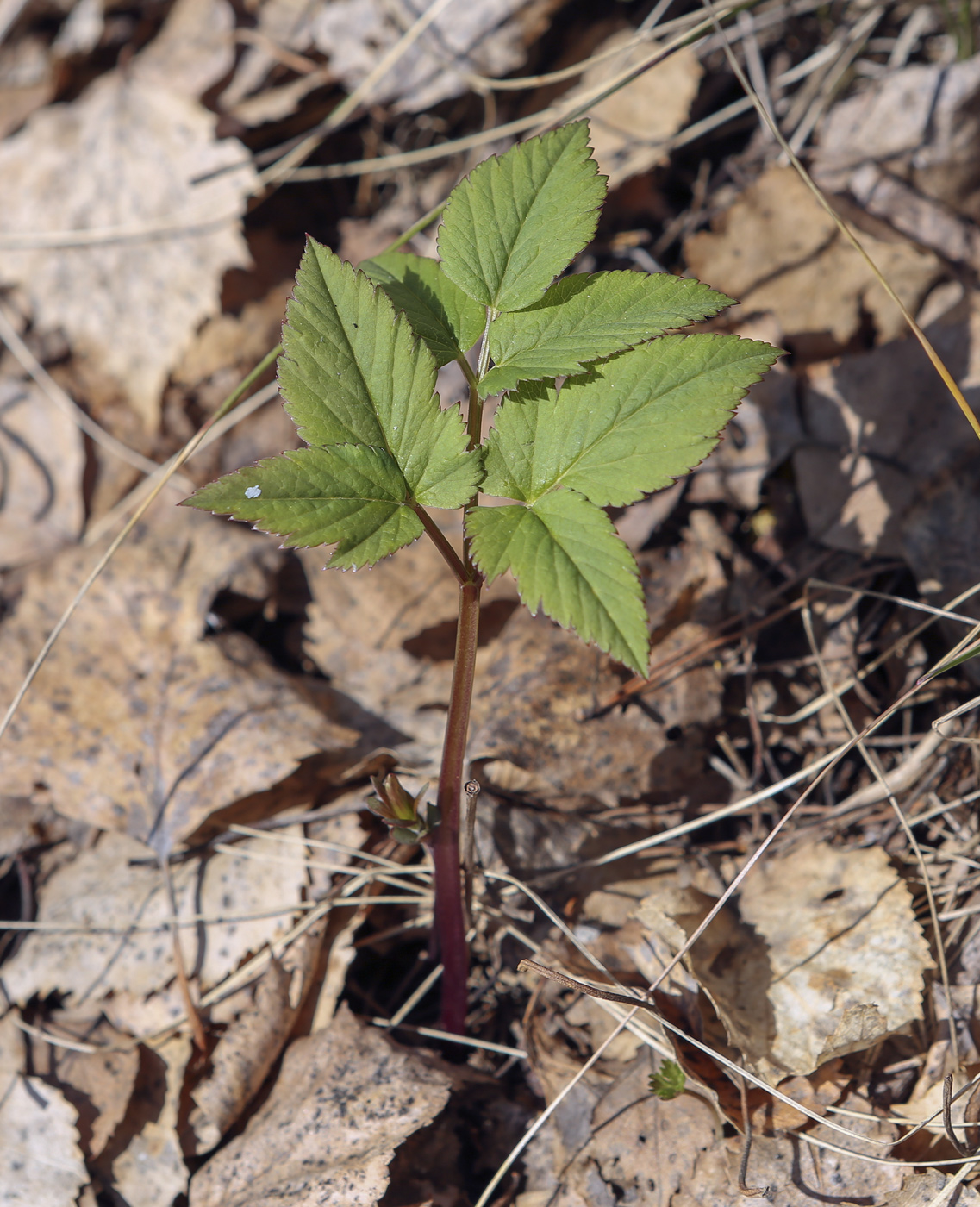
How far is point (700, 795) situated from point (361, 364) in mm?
1329

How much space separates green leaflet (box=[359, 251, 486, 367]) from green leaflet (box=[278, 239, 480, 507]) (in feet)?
0.24

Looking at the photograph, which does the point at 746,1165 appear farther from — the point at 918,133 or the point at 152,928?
the point at 918,133

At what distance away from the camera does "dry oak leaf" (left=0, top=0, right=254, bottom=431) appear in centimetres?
311

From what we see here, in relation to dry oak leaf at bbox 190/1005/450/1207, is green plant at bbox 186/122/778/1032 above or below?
above

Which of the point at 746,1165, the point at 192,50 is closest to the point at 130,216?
the point at 192,50

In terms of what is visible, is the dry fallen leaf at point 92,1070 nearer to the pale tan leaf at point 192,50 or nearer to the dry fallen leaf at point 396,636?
the dry fallen leaf at point 396,636

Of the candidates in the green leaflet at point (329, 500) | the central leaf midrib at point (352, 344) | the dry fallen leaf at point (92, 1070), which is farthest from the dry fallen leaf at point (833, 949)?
the dry fallen leaf at point (92, 1070)

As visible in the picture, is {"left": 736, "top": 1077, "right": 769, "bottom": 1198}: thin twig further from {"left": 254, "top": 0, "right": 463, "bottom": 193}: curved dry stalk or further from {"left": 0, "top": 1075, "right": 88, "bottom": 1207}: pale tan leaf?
{"left": 254, "top": 0, "right": 463, "bottom": 193}: curved dry stalk

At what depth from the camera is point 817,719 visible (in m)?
2.11

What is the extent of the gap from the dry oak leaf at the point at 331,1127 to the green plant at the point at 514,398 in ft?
3.00

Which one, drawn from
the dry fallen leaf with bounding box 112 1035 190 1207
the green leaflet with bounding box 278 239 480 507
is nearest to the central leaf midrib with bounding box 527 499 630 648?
the green leaflet with bounding box 278 239 480 507

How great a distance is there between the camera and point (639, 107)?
2.74 m

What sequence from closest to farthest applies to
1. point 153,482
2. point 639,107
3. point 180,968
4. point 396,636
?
point 180,968 < point 396,636 < point 639,107 < point 153,482

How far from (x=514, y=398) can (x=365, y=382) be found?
9.0 inches
